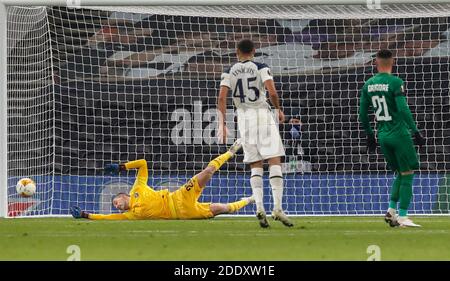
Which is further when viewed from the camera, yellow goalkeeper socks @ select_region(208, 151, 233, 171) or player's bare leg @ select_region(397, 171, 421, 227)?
yellow goalkeeper socks @ select_region(208, 151, 233, 171)

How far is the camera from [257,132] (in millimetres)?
11914

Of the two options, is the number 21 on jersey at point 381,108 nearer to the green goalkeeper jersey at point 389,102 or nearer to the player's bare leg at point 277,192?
the green goalkeeper jersey at point 389,102

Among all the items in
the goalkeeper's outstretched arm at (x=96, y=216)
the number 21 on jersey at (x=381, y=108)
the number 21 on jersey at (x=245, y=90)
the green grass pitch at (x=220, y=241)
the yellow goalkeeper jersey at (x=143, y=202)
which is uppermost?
the number 21 on jersey at (x=245, y=90)

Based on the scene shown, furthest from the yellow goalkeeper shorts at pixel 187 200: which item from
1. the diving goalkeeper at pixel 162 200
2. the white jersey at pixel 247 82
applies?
the white jersey at pixel 247 82

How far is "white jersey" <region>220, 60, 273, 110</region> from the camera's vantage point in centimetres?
1178

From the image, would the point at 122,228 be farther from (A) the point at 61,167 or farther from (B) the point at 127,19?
(B) the point at 127,19

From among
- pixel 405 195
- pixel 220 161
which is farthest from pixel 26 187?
pixel 405 195

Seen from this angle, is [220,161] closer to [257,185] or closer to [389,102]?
[257,185]

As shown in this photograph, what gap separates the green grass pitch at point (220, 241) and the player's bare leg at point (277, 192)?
177mm

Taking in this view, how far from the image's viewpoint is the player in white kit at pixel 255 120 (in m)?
11.7

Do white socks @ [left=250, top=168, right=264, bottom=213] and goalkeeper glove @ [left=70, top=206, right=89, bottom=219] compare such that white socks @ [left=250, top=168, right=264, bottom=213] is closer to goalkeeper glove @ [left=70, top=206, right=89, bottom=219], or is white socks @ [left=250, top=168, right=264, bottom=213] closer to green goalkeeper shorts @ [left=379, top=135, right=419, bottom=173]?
green goalkeeper shorts @ [left=379, top=135, right=419, bottom=173]

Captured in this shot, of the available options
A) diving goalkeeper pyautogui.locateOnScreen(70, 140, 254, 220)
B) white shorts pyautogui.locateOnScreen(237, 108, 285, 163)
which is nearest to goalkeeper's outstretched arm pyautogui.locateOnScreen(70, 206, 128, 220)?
diving goalkeeper pyautogui.locateOnScreen(70, 140, 254, 220)
